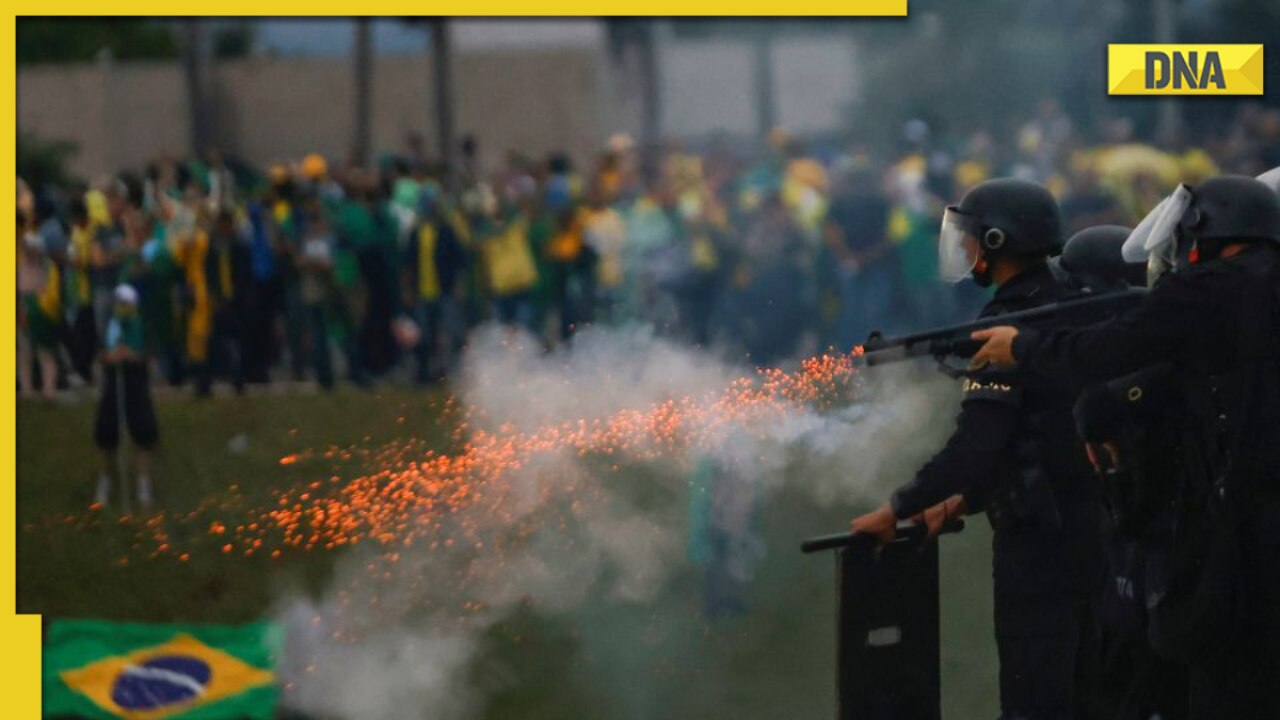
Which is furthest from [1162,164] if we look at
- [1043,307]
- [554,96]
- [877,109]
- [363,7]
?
[1043,307]

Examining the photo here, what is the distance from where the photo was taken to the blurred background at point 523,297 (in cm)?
719

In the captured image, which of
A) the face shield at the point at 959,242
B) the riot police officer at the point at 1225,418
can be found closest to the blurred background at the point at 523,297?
the face shield at the point at 959,242

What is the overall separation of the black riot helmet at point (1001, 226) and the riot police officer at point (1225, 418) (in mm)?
583

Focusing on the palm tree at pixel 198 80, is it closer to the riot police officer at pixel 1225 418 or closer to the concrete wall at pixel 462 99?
the concrete wall at pixel 462 99

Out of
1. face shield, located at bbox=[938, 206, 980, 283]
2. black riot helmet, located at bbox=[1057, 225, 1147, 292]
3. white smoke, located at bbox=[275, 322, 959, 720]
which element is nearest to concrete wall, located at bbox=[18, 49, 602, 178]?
white smoke, located at bbox=[275, 322, 959, 720]

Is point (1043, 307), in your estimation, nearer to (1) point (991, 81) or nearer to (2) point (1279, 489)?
(2) point (1279, 489)

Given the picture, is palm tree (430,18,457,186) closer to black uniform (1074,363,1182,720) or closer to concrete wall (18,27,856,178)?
concrete wall (18,27,856,178)

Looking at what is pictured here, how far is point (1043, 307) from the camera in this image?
16.9 ft

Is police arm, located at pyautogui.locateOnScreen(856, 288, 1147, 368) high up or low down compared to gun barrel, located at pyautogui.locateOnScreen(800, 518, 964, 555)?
up

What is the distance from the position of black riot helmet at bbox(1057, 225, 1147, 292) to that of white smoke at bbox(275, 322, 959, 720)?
4.62 feet

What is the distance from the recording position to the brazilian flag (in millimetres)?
6707

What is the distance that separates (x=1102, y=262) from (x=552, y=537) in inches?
90.7

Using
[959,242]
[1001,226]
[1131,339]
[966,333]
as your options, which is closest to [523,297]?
[959,242]

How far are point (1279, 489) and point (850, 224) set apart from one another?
6.01 m
